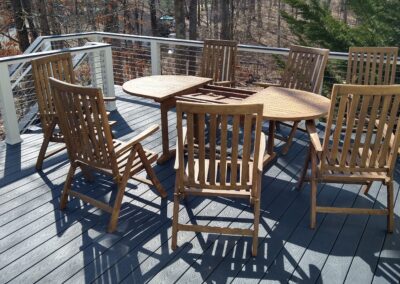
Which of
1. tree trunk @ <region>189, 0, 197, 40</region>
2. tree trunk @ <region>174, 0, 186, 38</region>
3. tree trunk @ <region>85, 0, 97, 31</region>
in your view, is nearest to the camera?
tree trunk @ <region>174, 0, 186, 38</region>

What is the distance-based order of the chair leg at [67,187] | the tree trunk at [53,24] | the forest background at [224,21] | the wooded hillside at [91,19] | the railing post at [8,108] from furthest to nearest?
the tree trunk at [53,24] → the wooded hillside at [91,19] → the forest background at [224,21] → the railing post at [8,108] → the chair leg at [67,187]

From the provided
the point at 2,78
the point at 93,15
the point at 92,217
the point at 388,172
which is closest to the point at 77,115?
the point at 92,217

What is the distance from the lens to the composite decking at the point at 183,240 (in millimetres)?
2205

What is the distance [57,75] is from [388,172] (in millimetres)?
2858

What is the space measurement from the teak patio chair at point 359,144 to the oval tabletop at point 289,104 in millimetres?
246

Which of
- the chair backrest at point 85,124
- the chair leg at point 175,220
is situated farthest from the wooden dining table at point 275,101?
the chair backrest at point 85,124

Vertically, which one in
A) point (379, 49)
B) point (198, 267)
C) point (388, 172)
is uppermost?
point (379, 49)

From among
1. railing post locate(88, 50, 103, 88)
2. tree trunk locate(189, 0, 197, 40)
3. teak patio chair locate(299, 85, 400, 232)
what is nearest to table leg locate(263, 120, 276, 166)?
teak patio chair locate(299, 85, 400, 232)

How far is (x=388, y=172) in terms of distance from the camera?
2.43 metres

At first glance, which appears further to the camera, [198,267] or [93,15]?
[93,15]

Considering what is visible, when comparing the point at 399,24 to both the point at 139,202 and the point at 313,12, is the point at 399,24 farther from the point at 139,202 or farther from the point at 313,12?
the point at 139,202

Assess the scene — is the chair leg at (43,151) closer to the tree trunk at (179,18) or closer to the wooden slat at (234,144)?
the wooden slat at (234,144)

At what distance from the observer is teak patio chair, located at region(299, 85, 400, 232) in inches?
86.4

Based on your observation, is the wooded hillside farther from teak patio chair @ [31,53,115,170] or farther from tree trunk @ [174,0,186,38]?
teak patio chair @ [31,53,115,170]
